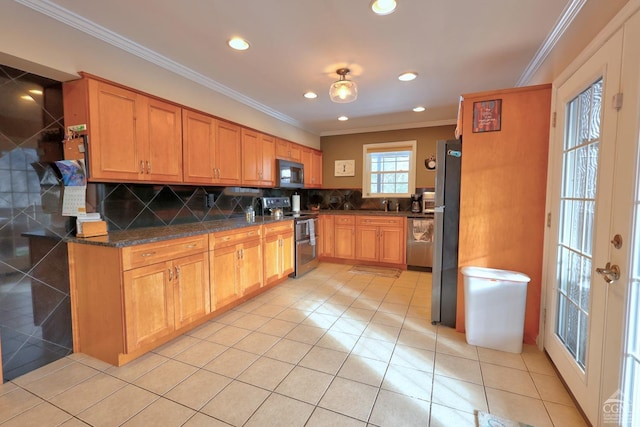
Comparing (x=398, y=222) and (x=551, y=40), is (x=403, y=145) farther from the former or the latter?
(x=551, y=40)

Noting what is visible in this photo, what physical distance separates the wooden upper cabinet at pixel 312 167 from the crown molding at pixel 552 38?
316 centimetres

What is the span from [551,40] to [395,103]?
5.89 feet

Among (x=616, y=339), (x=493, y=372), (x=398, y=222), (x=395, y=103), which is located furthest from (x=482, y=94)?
(x=398, y=222)

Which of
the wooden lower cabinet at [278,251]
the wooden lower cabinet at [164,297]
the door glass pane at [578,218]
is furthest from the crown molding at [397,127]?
the wooden lower cabinet at [164,297]

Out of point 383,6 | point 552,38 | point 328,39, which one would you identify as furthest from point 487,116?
point 328,39

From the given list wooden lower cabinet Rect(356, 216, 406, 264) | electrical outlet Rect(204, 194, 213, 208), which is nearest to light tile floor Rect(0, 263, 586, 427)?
electrical outlet Rect(204, 194, 213, 208)

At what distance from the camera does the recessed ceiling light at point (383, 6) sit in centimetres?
176

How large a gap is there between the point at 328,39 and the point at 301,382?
2554mm

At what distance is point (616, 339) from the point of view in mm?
1247

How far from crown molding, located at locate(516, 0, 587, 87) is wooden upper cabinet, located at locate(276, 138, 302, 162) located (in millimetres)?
3040

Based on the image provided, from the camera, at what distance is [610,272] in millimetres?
1278

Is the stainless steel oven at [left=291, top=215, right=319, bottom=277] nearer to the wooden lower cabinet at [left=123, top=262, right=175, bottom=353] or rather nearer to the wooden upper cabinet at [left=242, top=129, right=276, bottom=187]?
the wooden upper cabinet at [left=242, top=129, right=276, bottom=187]

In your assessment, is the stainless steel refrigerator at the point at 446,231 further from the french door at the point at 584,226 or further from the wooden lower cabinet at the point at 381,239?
the wooden lower cabinet at the point at 381,239

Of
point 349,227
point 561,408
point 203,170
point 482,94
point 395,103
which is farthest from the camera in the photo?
point 349,227
